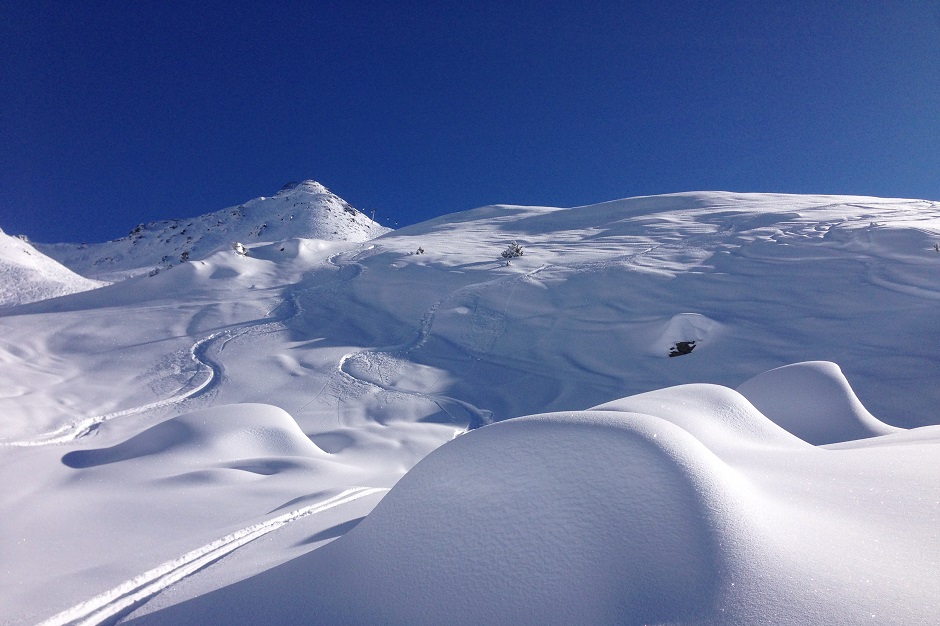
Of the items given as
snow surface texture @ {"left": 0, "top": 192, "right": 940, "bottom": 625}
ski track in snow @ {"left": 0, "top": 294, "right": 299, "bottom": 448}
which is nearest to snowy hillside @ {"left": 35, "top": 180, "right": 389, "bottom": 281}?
snow surface texture @ {"left": 0, "top": 192, "right": 940, "bottom": 625}

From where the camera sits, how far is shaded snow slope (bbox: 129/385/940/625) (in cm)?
167

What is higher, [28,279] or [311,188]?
[311,188]

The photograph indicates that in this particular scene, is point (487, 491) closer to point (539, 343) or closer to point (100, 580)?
point (100, 580)

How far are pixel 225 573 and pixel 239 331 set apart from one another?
7.90 meters

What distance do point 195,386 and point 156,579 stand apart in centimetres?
552

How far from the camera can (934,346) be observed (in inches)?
298

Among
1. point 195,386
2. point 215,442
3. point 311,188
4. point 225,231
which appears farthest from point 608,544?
point 311,188

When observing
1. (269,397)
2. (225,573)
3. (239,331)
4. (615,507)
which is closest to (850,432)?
(615,507)

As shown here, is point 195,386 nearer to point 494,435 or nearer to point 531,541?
point 494,435

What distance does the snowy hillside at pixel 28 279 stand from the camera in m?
13.7

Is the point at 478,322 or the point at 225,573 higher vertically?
the point at 478,322

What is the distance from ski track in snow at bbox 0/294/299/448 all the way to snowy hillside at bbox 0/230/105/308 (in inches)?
298

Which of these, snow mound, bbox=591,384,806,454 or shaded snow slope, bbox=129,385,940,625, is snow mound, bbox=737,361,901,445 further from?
shaded snow slope, bbox=129,385,940,625

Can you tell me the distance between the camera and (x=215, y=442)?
5301mm
